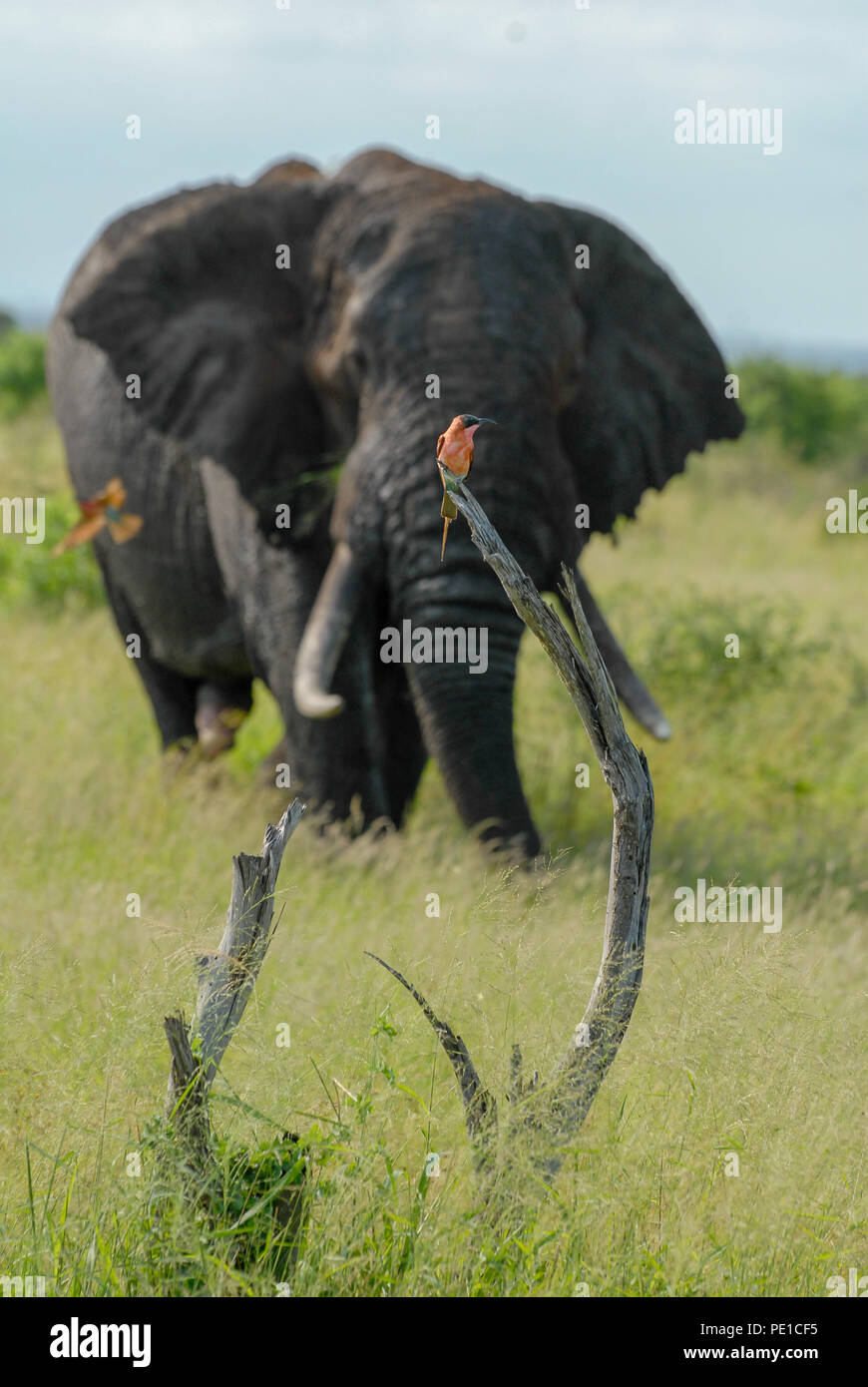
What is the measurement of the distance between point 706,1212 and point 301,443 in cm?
453

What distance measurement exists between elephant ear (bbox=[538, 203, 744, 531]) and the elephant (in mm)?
13

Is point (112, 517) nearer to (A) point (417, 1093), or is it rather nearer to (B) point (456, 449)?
(A) point (417, 1093)

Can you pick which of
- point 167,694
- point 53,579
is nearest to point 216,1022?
point 167,694

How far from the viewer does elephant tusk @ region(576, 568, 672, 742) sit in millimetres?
6730

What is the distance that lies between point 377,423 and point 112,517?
97.0 inches

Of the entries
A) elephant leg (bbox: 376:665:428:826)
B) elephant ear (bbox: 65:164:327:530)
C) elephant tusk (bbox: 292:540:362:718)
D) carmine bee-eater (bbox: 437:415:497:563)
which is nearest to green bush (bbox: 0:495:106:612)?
elephant ear (bbox: 65:164:327:530)

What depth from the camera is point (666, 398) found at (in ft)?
24.7

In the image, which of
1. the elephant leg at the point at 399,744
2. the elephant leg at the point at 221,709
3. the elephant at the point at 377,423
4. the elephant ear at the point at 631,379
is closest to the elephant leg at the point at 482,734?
the elephant at the point at 377,423

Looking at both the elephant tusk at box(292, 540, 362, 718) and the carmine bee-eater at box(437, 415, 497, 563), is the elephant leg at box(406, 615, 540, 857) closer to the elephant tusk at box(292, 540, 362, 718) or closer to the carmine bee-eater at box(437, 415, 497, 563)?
the elephant tusk at box(292, 540, 362, 718)

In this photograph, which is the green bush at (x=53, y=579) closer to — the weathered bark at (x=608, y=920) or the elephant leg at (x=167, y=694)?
the elephant leg at (x=167, y=694)

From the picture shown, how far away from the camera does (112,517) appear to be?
8.50m

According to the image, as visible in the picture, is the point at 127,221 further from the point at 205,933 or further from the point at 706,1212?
the point at 706,1212
